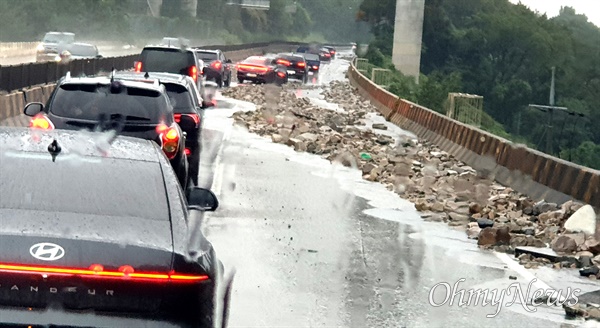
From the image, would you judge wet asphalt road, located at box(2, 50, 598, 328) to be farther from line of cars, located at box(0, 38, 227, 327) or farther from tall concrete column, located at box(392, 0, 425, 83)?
tall concrete column, located at box(392, 0, 425, 83)

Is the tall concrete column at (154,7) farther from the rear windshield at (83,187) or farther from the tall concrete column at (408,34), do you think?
the rear windshield at (83,187)

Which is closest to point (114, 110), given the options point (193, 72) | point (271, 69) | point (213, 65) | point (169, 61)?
point (193, 72)

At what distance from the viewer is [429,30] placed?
426ft

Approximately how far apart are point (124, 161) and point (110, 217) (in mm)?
618

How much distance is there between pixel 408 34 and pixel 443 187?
229ft

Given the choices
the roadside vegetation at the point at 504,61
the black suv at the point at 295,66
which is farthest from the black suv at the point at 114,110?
the roadside vegetation at the point at 504,61

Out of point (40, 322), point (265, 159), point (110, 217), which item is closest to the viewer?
point (40, 322)

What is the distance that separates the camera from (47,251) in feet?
18.1

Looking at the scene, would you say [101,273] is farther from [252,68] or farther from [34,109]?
[252,68]

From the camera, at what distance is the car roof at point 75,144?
653cm

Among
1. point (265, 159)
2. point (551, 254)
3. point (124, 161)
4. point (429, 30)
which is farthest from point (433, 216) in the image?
point (429, 30)

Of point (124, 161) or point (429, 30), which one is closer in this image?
point (124, 161)

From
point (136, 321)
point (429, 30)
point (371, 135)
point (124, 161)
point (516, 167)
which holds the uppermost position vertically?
point (124, 161)

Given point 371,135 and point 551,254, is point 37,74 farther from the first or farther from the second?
point 551,254
